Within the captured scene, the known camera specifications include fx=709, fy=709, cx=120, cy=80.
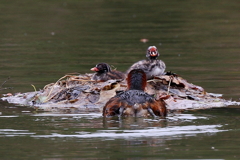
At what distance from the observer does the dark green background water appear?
7.90 m

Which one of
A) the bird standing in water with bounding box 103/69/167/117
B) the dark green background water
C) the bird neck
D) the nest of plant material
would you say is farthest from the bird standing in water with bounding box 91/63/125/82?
the bird standing in water with bounding box 103/69/167/117

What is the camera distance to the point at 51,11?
29.3 metres

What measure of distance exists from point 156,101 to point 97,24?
577 inches

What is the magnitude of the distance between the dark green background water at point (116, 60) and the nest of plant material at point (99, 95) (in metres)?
0.53

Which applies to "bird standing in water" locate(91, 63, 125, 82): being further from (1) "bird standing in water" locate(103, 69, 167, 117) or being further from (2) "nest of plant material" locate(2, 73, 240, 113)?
(1) "bird standing in water" locate(103, 69, 167, 117)

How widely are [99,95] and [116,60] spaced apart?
15.8 ft

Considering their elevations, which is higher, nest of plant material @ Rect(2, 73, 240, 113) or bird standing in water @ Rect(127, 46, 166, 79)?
bird standing in water @ Rect(127, 46, 166, 79)

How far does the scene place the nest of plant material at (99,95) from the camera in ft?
37.0

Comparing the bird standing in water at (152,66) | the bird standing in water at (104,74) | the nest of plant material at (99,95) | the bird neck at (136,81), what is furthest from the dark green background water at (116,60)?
the bird standing in water at (104,74)

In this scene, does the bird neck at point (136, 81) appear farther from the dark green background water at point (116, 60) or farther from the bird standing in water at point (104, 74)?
the bird standing in water at point (104, 74)

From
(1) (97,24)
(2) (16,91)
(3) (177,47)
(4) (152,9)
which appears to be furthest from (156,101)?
(4) (152,9)

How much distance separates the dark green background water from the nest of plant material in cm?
53

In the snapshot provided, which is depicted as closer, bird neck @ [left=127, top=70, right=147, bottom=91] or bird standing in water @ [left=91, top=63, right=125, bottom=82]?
bird neck @ [left=127, top=70, right=147, bottom=91]

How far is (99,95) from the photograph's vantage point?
1166 centimetres
